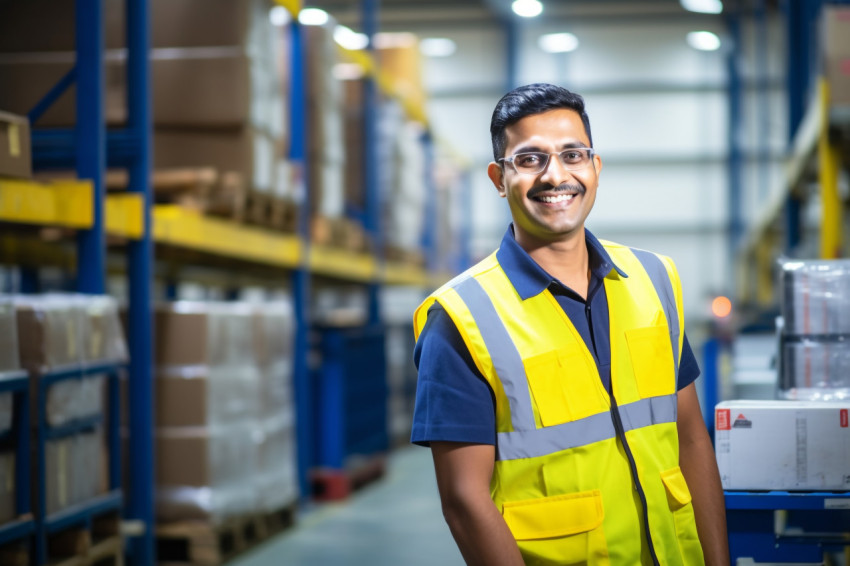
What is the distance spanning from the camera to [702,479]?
8.04 feet

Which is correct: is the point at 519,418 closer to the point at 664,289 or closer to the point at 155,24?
the point at 664,289

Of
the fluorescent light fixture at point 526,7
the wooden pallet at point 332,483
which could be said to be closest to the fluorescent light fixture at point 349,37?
the fluorescent light fixture at point 526,7

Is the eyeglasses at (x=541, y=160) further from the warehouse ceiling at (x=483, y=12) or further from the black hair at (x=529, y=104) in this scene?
the warehouse ceiling at (x=483, y=12)

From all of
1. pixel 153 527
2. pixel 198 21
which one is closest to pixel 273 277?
pixel 198 21

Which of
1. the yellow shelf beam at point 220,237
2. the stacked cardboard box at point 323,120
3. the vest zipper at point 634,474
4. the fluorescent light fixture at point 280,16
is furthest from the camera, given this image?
the stacked cardboard box at point 323,120

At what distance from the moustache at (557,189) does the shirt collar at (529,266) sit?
0.45 feet

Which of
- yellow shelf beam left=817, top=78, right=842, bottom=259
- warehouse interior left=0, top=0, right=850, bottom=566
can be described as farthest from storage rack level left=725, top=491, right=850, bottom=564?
yellow shelf beam left=817, top=78, right=842, bottom=259

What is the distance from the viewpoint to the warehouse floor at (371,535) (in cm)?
640

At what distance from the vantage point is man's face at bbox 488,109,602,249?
7.48 ft

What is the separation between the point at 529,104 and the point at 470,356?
0.55 m

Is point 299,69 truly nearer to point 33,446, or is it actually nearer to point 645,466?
point 33,446

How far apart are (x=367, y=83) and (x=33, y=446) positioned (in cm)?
709

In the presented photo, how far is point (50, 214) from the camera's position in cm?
462

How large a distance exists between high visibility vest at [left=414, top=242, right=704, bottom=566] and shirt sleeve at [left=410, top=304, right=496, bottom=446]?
0.03 metres
